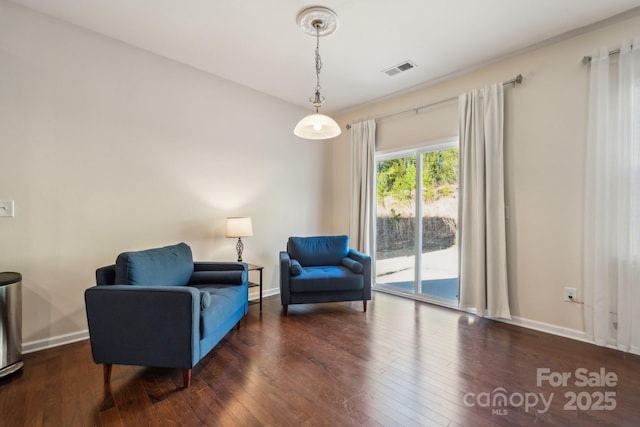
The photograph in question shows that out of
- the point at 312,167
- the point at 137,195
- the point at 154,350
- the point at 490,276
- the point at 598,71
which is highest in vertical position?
the point at 598,71

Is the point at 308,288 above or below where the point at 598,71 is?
below

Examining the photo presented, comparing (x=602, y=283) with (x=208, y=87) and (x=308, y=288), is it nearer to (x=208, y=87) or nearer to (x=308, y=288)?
(x=308, y=288)

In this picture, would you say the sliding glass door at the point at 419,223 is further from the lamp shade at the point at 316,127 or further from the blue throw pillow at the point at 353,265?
the lamp shade at the point at 316,127

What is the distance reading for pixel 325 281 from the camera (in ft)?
10.8

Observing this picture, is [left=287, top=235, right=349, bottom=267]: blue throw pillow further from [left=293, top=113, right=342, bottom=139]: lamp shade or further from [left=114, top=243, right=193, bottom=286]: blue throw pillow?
[left=293, top=113, right=342, bottom=139]: lamp shade

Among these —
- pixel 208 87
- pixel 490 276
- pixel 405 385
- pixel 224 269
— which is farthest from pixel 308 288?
pixel 208 87

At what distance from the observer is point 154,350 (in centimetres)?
191

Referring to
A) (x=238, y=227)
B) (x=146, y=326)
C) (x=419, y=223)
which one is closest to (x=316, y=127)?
(x=238, y=227)

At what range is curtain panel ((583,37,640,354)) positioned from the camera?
2.40 m

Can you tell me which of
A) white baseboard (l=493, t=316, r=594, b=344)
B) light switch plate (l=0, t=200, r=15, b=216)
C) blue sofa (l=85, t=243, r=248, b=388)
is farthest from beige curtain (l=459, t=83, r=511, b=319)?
light switch plate (l=0, t=200, r=15, b=216)

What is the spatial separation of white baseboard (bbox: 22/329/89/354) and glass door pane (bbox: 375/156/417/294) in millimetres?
3710

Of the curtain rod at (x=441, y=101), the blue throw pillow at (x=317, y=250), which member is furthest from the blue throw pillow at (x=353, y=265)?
the curtain rod at (x=441, y=101)

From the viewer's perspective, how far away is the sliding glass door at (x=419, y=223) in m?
3.72

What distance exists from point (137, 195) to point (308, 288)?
84.1 inches
